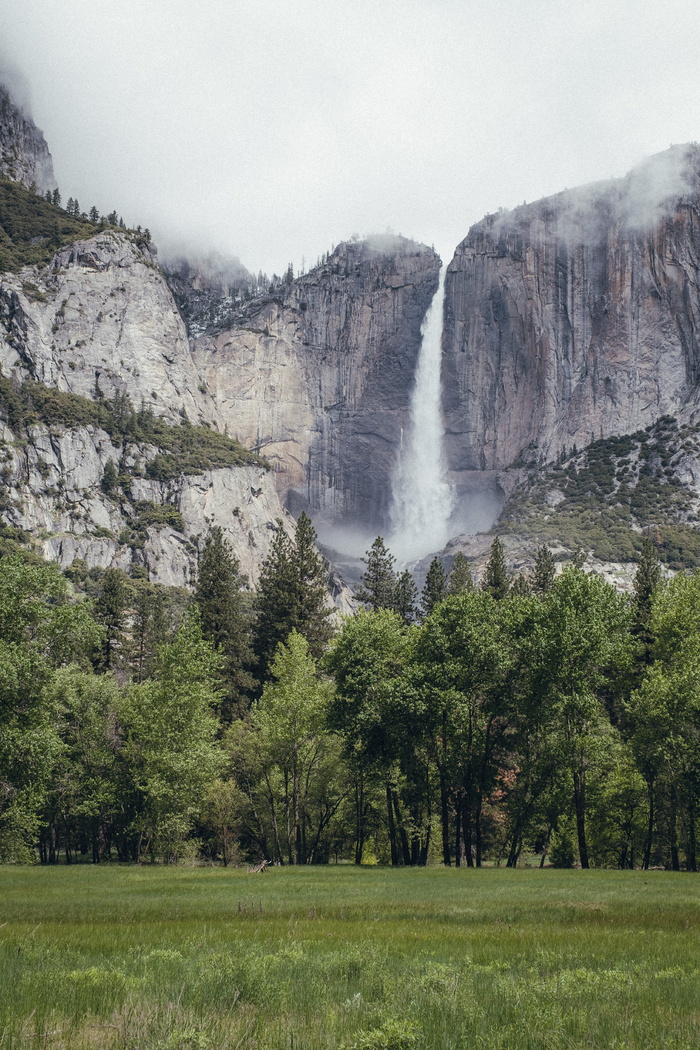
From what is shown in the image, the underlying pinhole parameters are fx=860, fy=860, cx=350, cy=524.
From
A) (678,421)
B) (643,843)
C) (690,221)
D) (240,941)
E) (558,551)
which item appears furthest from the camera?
(690,221)

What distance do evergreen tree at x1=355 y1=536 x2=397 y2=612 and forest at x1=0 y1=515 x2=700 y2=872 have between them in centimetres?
2694

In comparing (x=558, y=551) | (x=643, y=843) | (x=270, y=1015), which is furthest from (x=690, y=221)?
(x=270, y=1015)

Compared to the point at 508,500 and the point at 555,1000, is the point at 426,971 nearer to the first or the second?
the point at 555,1000

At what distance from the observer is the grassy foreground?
6785 millimetres

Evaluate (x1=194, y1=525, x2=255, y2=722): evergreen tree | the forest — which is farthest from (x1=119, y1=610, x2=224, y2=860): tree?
(x1=194, y1=525, x2=255, y2=722): evergreen tree

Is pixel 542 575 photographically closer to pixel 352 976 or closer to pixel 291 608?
pixel 291 608

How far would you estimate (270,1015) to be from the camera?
24.8 feet

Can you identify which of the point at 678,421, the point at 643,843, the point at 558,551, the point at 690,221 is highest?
the point at 690,221

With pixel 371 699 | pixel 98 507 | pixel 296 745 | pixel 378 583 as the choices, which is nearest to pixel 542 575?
pixel 378 583

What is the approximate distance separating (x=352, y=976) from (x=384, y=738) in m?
35.7

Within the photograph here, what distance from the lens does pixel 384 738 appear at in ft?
145

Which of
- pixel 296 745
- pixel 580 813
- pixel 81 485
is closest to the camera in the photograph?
pixel 580 813

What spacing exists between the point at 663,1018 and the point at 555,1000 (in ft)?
3.21

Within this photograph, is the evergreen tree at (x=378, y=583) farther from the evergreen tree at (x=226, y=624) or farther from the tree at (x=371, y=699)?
the tree at (x=371, y=699)
